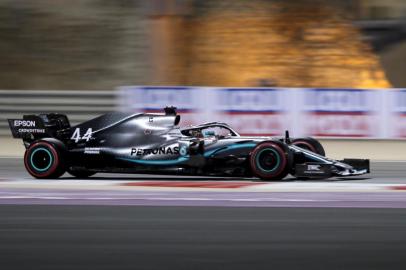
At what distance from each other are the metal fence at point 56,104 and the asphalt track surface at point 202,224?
8.09 metres

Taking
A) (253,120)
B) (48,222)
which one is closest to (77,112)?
(253,120)

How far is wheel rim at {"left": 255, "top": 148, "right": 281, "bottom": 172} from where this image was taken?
12016 millimetres

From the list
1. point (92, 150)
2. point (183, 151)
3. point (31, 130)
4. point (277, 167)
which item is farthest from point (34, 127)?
point (277, 167)

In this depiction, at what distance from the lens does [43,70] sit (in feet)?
86.2

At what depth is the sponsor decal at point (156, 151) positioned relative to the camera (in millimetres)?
12266

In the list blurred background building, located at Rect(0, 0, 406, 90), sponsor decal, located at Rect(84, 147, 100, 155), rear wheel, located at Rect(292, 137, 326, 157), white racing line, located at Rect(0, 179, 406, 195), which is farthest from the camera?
blurred background building, located at Rect(0, 0, 406, 90)

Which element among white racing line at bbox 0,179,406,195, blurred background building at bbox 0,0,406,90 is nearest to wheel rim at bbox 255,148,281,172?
white racing line at bbox 0,179,406,195

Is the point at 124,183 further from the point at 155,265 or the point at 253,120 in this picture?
the point at 253,120

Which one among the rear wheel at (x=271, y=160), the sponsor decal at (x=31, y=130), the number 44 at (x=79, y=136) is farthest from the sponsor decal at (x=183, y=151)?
the sponsor decal at (x=31, y=130)

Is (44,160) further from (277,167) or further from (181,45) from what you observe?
(181,45)

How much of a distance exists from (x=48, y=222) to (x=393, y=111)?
463 inches

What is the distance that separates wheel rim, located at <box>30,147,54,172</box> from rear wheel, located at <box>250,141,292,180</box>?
2729 millimetres

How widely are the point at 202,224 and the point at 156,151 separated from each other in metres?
4.21

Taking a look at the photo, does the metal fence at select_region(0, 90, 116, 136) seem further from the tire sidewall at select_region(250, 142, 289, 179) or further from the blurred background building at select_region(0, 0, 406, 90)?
the tire sidewall at select_region(250, 142, 289, 179)
